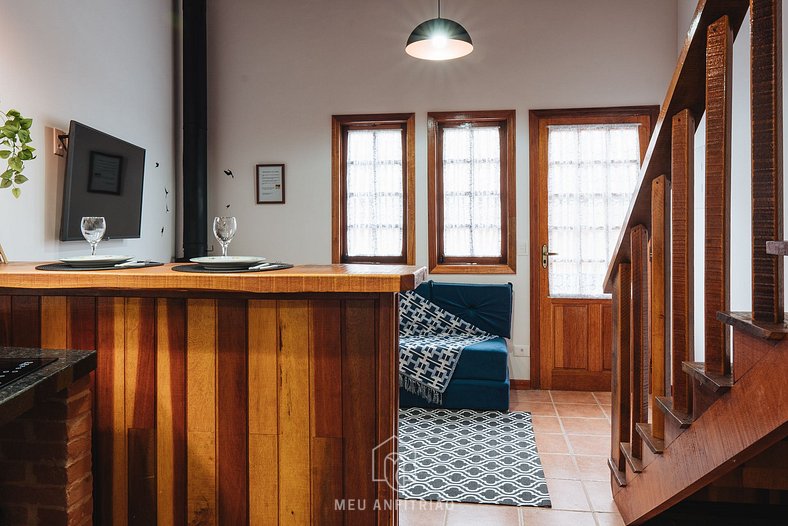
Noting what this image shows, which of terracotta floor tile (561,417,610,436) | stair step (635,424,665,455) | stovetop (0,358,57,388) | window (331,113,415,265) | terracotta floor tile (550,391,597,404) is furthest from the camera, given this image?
window (331,113,415,265)

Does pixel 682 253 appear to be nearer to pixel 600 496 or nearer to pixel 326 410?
pixel 326 410

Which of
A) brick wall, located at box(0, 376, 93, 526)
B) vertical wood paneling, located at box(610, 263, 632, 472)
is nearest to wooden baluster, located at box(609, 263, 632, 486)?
vertical wood paneling, located at box(610, 263, 632, 472)

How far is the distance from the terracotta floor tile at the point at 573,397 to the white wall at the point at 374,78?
339 mm

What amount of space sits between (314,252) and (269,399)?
11.1ft


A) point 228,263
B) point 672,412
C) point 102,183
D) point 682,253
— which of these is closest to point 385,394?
point 228,263

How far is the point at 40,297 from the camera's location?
1740mm

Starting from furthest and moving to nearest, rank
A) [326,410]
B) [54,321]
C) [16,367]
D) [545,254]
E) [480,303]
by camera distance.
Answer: [545,254] < [480,303] < [54,321] < [326,410] < [16,367]

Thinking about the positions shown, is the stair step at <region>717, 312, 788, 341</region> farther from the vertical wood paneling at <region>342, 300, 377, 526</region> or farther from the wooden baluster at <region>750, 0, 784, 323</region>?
the vertical wood paneling at <region>342, 300, 377, 526</region>

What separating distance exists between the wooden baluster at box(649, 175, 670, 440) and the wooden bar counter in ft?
2.48

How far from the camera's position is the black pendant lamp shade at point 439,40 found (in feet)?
11.4

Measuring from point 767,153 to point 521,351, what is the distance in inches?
147

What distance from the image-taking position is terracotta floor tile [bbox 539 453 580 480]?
9.55 feet

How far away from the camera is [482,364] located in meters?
3.99

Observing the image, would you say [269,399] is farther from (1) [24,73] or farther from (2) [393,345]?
(1) [24,73]
